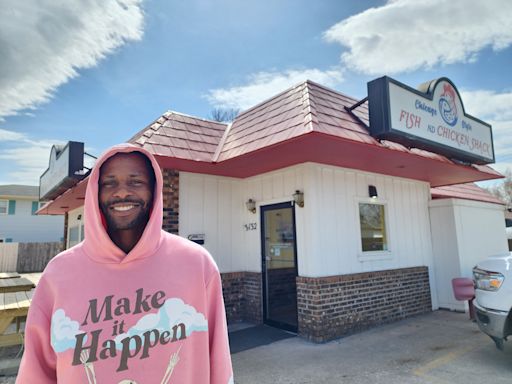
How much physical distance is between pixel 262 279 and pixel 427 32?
A: 6.16m

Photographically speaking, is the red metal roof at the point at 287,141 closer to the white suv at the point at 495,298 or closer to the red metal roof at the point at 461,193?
the white suv at the point at 495,298

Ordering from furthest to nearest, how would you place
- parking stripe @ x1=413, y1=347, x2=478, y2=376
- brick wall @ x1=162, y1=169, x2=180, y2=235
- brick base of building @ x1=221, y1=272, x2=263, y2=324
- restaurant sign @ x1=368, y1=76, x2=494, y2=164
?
brick base of building @ x1=221, y1=272, x2=263, y2=324 → brick wall @ x1=162, y1=169, x2=180, y2=235 → restaurant sign @ x1=368, y1=76, x2=494, y2=164 → parking stripe @ x1=413, y1=347, x2=478, y2=376

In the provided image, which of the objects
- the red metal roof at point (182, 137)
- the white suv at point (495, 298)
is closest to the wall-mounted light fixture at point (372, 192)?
the white suv at point (495, 298)

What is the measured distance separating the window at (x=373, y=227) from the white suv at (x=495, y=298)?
235 cm

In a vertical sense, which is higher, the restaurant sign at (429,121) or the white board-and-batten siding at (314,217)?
the restaurant sign at (429,121)

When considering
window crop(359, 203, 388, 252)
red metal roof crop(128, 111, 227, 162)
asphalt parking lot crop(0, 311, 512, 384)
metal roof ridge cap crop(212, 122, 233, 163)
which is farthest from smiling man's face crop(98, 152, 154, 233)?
window crop(359, 203, 388, 252)

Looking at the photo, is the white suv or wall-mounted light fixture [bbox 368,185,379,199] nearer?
the white suv

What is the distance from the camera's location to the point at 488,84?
8.17 m

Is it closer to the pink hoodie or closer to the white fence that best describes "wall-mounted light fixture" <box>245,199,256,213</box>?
the pink hoodie

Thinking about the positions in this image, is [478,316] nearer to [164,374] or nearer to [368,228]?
[368,228]

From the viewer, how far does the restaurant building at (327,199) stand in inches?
205

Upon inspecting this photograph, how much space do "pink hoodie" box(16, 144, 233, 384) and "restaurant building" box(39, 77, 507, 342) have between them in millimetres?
3140

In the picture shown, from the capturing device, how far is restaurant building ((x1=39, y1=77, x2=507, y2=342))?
5.20 m

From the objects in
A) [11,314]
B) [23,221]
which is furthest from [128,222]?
[23,221]
